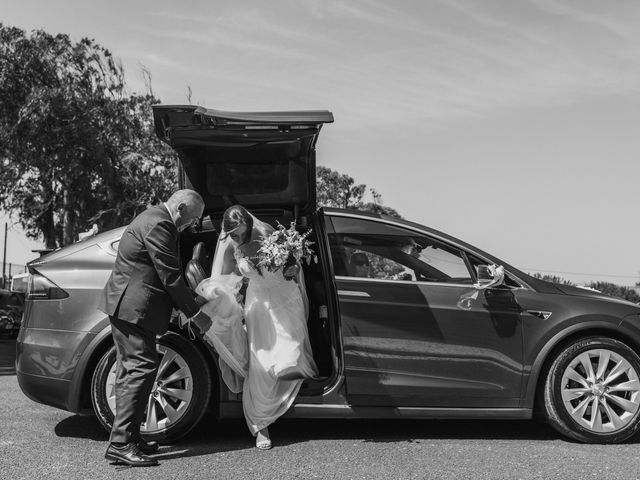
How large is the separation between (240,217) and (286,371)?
1.18 m

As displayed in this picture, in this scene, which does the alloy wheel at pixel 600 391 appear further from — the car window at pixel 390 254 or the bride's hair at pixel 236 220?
the bride's hair at pixel 236 220

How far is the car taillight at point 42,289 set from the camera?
5242mm

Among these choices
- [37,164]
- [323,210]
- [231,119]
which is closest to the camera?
[231,119]

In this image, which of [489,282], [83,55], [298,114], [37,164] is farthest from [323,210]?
[83,55]

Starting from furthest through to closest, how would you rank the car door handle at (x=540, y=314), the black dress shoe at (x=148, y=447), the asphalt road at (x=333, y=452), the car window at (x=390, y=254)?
1. the car window at (x=390, y=254)
2. the car door handle at (x=540, y=314)
3. the black dress shoe at (x=148, y=447)
4. the asphalt road at (x=333, y=452)

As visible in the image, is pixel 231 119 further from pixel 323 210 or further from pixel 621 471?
pixel 621 471

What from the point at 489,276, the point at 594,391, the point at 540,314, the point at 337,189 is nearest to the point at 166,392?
the point at 489,276

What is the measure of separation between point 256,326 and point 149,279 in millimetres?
925

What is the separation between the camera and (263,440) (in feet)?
16.5

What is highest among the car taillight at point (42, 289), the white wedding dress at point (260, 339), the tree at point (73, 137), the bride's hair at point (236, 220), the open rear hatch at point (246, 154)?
the tree at point (73, 137)

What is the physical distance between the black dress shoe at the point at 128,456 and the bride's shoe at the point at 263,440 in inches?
29.5

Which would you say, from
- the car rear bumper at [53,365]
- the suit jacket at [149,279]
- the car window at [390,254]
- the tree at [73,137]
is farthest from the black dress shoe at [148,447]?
the tree at [73,137]

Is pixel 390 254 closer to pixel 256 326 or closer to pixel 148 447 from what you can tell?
pixel 256 326

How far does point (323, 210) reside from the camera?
567 centimetres
